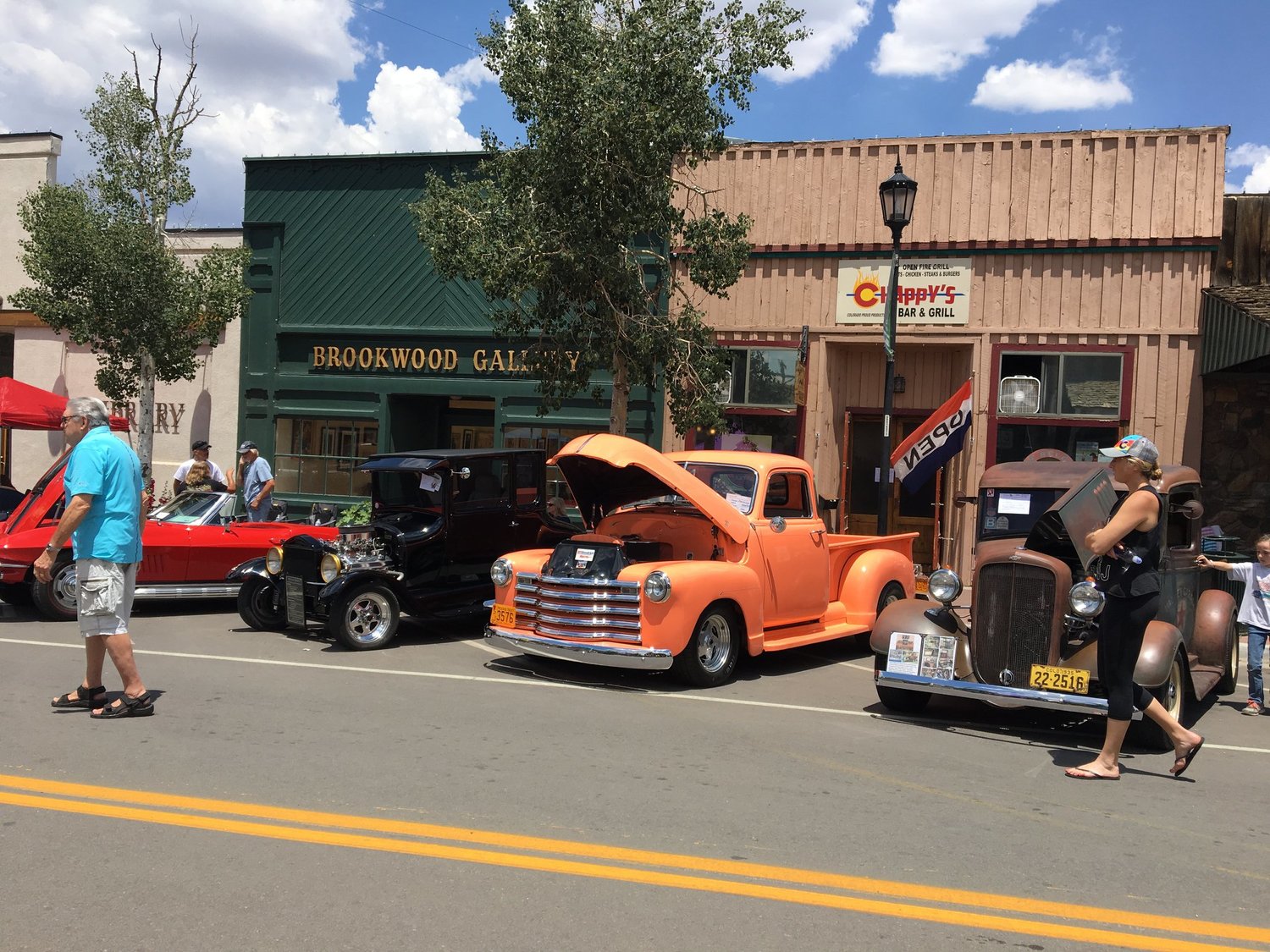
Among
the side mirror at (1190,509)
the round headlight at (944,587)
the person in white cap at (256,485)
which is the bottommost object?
the round headlight at (944,587)

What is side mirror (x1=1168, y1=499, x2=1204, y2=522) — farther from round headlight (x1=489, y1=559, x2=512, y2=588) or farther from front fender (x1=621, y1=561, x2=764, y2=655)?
round headlight (x1=489, y1=559, x2=512, y2=588)

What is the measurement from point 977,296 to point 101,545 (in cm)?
1256

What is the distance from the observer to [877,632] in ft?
26.3

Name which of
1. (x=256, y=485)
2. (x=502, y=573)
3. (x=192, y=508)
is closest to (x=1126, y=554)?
(x=502, y=573)

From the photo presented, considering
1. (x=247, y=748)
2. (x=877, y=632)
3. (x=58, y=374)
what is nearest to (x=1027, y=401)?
(x=877, y=632)

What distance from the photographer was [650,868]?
15.0ft

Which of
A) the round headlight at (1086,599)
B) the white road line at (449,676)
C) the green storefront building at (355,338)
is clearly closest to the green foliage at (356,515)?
the green storefront building at (355,338)

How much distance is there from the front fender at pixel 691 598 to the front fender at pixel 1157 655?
315cm

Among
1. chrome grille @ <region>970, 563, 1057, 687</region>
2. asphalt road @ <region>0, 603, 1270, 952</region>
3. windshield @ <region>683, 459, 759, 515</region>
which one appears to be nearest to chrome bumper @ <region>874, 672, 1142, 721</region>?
chrome grille @ <region>970, 563, 1057, 687</region>

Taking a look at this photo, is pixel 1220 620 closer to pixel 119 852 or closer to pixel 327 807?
pixel 327 807

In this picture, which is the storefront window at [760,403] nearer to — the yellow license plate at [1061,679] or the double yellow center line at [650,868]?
the yellow license plate at [1061,679]

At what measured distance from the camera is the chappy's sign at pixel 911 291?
52.1ft

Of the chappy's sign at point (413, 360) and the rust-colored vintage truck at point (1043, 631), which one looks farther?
the chappy's sign at point (413, 360)

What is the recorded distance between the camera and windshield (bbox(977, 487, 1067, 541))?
28.5 ft
